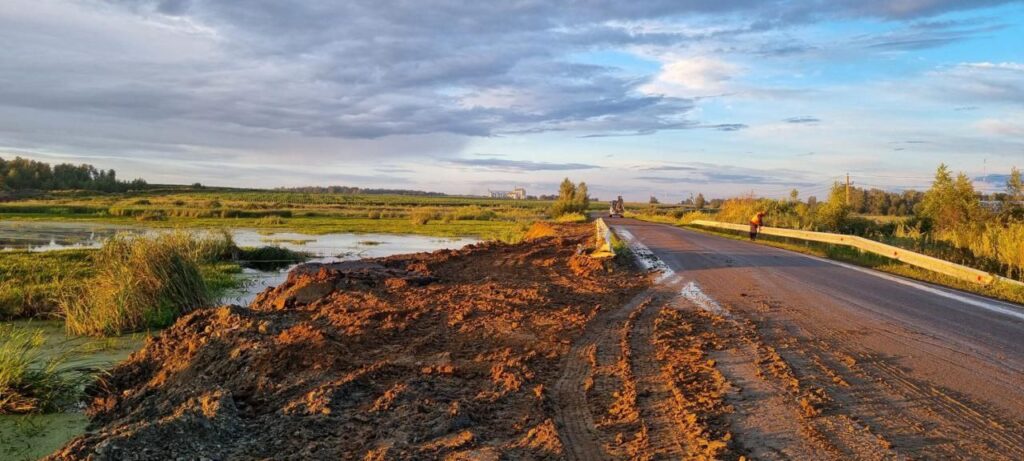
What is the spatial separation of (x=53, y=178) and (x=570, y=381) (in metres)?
139

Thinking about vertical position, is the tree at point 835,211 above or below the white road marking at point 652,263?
Result: above

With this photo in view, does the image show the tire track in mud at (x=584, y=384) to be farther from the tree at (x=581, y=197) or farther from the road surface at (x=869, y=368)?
the tree at (x=581, y=197)

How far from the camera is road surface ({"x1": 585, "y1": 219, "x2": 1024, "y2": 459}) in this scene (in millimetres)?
4625

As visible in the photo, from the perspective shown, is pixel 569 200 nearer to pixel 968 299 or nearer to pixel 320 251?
pixel 320 251

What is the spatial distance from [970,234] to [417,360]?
19569mm

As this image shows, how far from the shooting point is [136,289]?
12.5m

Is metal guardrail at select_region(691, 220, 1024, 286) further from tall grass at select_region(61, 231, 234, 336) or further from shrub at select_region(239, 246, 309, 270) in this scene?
shrub at select_region(239, 246, 309, 270)

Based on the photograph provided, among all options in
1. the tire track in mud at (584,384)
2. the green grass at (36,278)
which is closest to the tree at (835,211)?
the tire track in mud at (584,384)

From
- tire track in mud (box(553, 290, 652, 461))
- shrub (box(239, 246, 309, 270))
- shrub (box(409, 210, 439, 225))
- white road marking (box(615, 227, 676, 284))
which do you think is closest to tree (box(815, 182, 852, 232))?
white road marking (box(615, 227, 676, 284))

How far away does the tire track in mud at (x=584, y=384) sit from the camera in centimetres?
459

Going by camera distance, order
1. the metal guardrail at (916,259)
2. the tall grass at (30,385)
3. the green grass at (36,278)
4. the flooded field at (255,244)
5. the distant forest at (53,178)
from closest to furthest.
→ the tall grass at (30,385) → the metal guardrail at (916,259) → the green grass at (36,278) → the flooded field at (255,244) → the distant forest at (53,178)

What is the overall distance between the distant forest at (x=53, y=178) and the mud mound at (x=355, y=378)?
11678 cm

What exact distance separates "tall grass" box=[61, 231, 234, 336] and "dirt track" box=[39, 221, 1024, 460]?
99.6 inches

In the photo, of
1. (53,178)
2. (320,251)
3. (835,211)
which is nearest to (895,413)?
(320,251)
